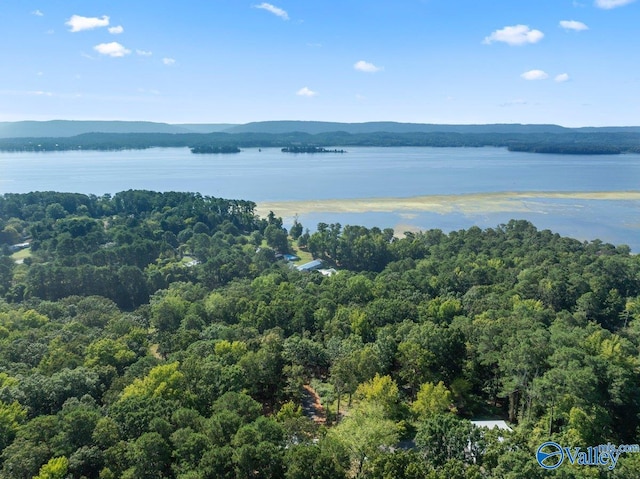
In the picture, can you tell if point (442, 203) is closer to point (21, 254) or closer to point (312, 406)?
point (21, 254)

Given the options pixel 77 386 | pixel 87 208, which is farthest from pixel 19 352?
pixel 87 208

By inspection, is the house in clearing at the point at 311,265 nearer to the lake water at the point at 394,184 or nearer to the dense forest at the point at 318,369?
the dense forest at the point at 318,369

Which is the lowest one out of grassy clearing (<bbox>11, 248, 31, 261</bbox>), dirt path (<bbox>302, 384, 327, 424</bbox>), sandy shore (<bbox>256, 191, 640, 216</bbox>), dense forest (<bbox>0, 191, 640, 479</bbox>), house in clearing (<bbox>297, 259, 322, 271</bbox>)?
dirt path (<bbox>302, 384, 327, 424</bbox>)

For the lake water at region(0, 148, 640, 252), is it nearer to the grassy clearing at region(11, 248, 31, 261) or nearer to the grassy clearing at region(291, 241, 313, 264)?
the grassy clearing at region(291, 241, 313, 264)

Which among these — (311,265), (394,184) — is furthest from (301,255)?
(394,184)

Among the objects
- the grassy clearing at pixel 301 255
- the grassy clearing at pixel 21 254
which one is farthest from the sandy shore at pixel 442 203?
the grassy clearing at pixel 21 254

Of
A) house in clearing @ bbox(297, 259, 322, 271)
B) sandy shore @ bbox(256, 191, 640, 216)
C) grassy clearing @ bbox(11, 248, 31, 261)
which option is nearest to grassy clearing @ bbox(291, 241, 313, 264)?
house in clearing @ bbox(297, 259, 322, 271)
